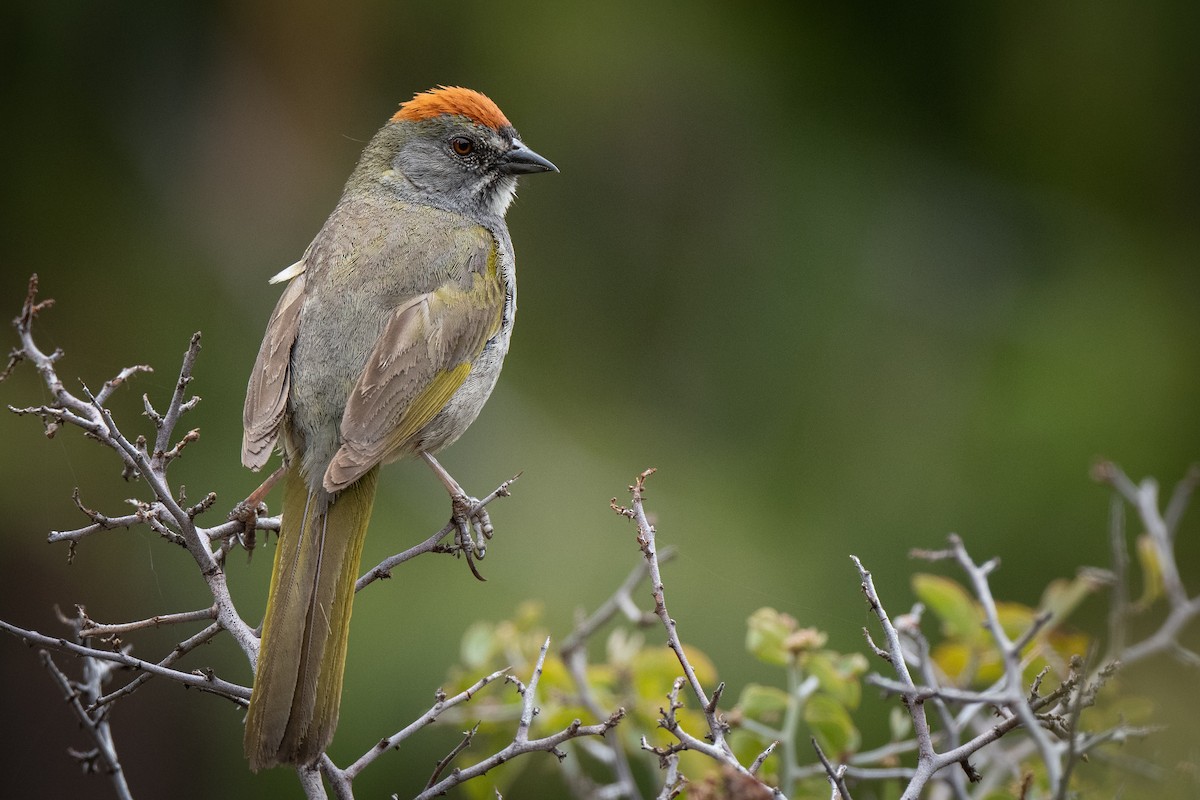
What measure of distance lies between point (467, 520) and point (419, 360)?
0.45 meters

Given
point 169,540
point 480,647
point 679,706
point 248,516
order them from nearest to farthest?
point 679,706 < point 169,540 < point 248,516 < point 480,647

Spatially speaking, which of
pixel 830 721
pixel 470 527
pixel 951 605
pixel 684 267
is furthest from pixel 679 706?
pixel 684 267

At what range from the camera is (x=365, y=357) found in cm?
363

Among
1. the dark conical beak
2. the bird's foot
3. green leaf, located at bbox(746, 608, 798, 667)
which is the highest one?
the dark conical beak

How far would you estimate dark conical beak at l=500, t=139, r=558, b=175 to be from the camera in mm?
4598

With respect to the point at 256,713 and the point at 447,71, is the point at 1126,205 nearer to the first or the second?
the point at 447,71

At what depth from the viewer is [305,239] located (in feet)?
26.3

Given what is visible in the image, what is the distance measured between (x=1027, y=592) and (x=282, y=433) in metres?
4.55

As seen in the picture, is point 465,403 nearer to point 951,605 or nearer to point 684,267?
point 951,605

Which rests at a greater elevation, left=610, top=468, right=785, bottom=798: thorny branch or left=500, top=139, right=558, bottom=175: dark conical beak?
Answer: left=500, top=139, right=558, bottom=175: dark conical beak

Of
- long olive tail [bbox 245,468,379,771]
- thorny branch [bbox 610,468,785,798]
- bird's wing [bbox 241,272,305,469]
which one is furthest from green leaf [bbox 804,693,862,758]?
bird's wing [bbox 241,272,305,469]

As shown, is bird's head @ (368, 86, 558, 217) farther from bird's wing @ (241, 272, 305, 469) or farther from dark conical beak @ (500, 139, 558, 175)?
bird's wing @ (241, 272, 305, 469)

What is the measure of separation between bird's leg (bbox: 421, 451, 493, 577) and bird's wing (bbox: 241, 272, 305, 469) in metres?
0.49

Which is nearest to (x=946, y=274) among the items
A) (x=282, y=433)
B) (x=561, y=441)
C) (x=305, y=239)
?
(x=561, y=441)
